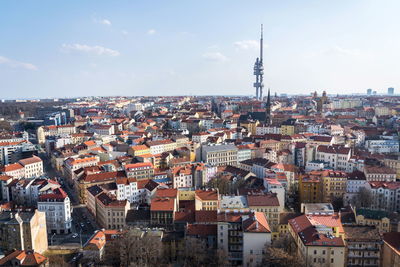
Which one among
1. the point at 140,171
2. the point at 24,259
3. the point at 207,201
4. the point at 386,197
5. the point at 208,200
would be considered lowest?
the point at 386,197

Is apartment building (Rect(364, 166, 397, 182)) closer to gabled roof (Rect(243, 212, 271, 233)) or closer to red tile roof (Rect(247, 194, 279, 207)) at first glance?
red tile roof (Rect(247, 194, 279, 207))

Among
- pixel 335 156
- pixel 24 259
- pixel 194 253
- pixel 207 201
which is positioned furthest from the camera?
pixel 335 156

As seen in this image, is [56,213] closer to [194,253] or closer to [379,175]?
[194,253]

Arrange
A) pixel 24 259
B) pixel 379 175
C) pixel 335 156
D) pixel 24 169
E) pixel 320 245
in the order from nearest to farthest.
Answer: pixel 320 245 < pixel 24 259 < pixel 379 175 < pixel 24 169 < pixel 335 156

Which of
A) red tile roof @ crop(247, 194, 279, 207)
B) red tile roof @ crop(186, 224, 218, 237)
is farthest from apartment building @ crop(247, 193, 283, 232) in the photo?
red tile roof @ crop(186, 224, 218, 237)

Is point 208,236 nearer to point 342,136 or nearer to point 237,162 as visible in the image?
point 237,162

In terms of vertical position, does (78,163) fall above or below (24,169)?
above

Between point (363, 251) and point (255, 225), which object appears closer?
point (255, 225)

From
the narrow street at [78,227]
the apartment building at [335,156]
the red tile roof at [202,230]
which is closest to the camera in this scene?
the red tile roof at [202,230]

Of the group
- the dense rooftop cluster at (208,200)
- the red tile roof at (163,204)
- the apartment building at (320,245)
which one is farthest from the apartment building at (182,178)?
the apartment building at (320,245)

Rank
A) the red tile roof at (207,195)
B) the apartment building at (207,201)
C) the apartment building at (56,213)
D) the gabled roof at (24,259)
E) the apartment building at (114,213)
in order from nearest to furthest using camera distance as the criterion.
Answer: the gabled roof at (24,259) → the apartment building at (114,213) → the apartment building at (56,213) → the apartment building at (207,201) → the red tile roof at (207,195)

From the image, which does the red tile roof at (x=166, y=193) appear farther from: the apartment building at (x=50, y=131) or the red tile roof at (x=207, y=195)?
the apartment building at (x=50, y=131)

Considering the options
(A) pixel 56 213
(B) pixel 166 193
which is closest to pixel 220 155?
(B) pixel 166 193

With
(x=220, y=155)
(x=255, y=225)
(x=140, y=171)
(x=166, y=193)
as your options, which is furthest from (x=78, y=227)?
(x=220, y=155)
